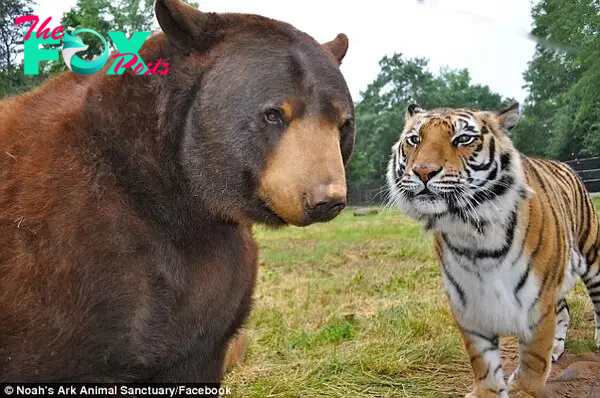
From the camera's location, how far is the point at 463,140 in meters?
4.08

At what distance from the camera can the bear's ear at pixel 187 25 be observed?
2338mm

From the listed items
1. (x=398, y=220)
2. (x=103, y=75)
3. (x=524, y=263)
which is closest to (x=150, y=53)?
(x=103, y=75)

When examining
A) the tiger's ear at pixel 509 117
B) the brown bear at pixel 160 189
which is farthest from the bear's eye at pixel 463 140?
the brown bear at pixel 160 189

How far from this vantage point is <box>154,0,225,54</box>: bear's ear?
7.67 feet

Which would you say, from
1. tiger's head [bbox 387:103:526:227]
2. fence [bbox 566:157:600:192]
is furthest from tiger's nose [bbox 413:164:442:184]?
fence [bbox 566:157:600:192]

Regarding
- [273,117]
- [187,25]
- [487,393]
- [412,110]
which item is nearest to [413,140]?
[412,110]

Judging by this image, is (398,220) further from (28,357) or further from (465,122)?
(28,357)

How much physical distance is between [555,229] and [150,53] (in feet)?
9.97

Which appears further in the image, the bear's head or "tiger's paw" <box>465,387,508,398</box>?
"tiger's paw" <box>465,387,508,398</box>

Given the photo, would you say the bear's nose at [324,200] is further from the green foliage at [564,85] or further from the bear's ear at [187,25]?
the green foliage at [564,85]

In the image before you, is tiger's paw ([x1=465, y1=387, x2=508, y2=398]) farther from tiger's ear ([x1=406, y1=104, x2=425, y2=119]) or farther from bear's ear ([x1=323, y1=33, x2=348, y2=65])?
bear's ear ([x1=323, y1=33, x2=348, y2=65])

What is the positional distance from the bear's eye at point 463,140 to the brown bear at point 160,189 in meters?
1.70

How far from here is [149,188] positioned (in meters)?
2.36

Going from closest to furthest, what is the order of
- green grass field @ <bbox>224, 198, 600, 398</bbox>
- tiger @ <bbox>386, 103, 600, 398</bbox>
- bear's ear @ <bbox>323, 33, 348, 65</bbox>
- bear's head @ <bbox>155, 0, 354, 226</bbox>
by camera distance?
bear's head @ <bbox>155, 0, 354, 226</bbox>
bear's ear @ <bbox>323, 33, 348, 65</bbox>
tiger @ <bbox>386, 103, 600, 398</bbox>
green grass field @ <bbox>224, 198, 600, 398</bbox>
